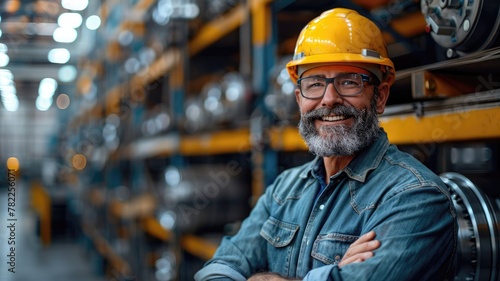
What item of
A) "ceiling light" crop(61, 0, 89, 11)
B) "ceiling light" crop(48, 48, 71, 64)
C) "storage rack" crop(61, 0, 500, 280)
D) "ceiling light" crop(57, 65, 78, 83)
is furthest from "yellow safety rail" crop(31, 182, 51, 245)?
"ceiling light" crop(61, 0, 89, 11)

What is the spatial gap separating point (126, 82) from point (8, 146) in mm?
4231

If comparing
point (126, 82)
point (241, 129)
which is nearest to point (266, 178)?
point (241, 129)

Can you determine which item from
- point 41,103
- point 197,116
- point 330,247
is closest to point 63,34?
point 41,103

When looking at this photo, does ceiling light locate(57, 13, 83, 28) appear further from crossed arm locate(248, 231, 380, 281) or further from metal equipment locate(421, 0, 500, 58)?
crossed arm locate(248, 231, 380, 281)

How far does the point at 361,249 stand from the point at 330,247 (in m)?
0.18

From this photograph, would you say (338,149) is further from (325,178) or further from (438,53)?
(438,53)

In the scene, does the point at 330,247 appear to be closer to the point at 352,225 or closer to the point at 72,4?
the point at 352,225

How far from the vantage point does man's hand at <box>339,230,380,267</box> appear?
147cm

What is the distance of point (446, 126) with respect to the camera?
6.23ft

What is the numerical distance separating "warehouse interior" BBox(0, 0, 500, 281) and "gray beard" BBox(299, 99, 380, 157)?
12.5 inches

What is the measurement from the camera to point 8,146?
2.75 meters

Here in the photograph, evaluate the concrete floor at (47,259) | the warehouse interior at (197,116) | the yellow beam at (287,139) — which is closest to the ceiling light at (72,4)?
the warehouse interior at (197,116)

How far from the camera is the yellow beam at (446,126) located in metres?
1.73

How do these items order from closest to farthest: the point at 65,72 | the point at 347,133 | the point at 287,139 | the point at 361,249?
the point at 361,249 → the point at 347,133 → the point at 287,139 → the point at 65,72
